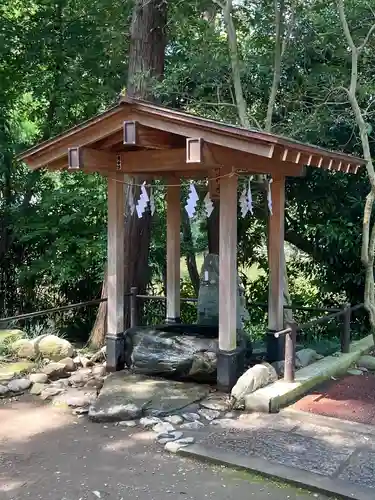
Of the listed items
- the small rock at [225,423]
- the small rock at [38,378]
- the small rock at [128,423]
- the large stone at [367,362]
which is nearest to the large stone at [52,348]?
the small rock at [38,378]

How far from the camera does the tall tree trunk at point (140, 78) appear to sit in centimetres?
693

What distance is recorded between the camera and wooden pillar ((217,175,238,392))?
4.78m

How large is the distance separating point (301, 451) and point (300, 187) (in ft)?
17.0

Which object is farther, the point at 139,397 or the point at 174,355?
the point at 174,355

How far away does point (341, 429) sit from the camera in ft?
13.4

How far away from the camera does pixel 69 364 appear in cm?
577

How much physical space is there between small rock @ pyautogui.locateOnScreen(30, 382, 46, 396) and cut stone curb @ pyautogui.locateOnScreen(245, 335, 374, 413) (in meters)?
2.01

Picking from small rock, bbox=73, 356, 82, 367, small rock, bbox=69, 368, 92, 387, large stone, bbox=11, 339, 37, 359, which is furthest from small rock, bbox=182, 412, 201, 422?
large stone, bbox=11, 339, 37, 359

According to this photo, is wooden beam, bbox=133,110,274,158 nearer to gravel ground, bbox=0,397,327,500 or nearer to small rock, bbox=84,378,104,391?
gravel ground, bbox=0,397,327,500

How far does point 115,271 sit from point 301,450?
2.65m

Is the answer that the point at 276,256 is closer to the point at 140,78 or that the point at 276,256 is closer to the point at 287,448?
the point at 287,448

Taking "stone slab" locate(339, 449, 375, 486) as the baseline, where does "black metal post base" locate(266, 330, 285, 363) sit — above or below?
above

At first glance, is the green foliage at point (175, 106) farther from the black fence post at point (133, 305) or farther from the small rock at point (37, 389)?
the small rock at point (37, 389)

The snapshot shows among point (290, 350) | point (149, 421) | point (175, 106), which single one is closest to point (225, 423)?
point (149, 421)
